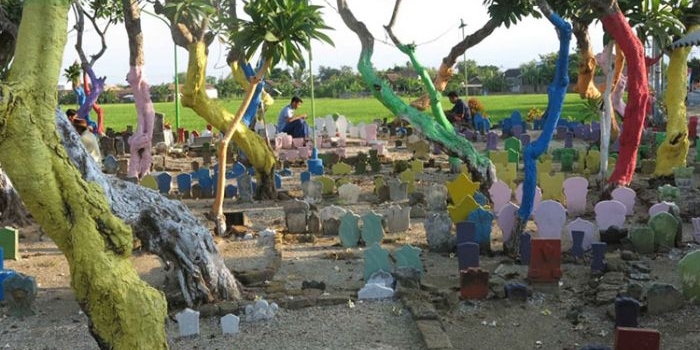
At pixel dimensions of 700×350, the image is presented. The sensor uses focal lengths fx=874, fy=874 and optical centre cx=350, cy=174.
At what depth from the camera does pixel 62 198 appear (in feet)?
13.7

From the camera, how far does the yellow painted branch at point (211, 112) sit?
11914 millimetres

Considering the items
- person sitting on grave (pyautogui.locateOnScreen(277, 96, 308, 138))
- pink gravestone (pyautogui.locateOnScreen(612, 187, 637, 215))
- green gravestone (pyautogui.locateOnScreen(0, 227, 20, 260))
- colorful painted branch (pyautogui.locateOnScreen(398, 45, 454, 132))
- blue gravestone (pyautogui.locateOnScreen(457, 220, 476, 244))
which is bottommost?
green gravestone (pyautogui.locateOnScreen(0, 227, 20, 260))

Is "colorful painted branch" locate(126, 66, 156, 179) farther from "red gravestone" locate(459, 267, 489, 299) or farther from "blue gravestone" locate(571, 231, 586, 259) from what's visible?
"red gravestone" locate(459, 267, 489, 299)

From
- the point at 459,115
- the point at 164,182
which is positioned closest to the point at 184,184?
the point at 164,182

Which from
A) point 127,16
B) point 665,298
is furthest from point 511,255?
point 127,16

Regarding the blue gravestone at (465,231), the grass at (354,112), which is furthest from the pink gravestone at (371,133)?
the blue gravestone at (465,231)

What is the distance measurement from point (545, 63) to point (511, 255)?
240 feet

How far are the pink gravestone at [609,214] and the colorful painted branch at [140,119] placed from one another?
788 cm

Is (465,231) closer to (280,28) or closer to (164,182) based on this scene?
(280,28)

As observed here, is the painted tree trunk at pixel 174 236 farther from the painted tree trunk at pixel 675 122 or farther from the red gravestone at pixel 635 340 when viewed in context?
the painted tree trunk at pixel 675 122

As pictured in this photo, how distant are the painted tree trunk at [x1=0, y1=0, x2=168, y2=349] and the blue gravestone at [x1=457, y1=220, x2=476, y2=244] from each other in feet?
15.7

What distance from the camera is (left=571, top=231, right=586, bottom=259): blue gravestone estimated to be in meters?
8.56

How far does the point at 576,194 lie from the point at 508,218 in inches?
99.9

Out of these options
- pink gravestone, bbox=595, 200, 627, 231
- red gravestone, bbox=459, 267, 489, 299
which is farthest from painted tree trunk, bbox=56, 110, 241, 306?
pink gravestone, bbox=595, 200, 627, 231
